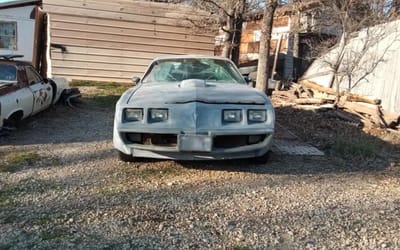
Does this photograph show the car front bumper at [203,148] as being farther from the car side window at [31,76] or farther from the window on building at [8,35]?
the window on building at [8,35]

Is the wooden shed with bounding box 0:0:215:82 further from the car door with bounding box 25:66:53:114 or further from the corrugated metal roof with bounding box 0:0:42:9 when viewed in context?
the car door with bounding box 25:66:53:114

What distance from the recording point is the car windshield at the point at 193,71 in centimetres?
638

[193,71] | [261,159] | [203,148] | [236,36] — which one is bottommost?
[261,159]

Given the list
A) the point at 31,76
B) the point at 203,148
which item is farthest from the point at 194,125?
the point at 31,76

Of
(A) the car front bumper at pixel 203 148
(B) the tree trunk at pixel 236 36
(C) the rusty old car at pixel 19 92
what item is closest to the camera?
(A) the car front bumper at pixel 203 148

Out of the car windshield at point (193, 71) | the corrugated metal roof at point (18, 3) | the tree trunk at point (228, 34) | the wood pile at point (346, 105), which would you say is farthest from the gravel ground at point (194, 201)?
the corrugated metal roof at point (18, 3)

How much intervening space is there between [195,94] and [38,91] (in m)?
4.34

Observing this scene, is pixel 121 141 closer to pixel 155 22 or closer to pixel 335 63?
pixel 335 63

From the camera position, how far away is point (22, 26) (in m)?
16.7

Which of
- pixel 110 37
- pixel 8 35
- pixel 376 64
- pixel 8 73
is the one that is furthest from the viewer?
pixel 8 35

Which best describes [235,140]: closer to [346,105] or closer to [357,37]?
[346,105]

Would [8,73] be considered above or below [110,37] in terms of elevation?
below

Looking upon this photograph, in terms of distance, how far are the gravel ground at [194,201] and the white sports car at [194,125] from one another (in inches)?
12.5

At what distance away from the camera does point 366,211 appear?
162 inches
